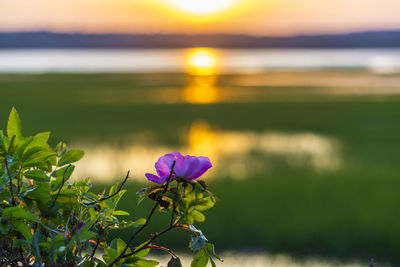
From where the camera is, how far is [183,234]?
6992mm

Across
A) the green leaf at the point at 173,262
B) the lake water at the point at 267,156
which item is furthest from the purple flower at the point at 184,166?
the lake water at the point at 267,156

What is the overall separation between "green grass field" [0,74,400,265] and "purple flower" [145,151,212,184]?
578cm

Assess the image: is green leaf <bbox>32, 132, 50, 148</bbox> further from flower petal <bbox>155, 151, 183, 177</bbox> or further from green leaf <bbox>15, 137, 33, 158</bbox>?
flower petal <bbox>155, 151, 183, 177</bbox>

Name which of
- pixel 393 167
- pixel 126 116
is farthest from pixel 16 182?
pixel 126 116

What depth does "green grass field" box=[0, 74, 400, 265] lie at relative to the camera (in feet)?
23.8

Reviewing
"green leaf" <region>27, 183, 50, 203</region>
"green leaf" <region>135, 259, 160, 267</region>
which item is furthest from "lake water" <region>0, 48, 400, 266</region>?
"green leaf" <region>27, 183, 50, 203</region>

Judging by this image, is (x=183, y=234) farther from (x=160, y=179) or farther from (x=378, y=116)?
(x=378, y=116)

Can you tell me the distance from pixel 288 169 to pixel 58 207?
33.3 ft

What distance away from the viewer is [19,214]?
1014 millimetres

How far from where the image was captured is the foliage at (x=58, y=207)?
1056 millimetres

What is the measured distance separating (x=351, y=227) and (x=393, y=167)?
4461 mm

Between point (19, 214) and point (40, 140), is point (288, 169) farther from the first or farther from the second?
point (19, 214)

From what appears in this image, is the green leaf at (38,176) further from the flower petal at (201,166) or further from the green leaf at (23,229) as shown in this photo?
the flower petal at (201,166)

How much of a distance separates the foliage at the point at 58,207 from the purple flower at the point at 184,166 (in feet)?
0.04
